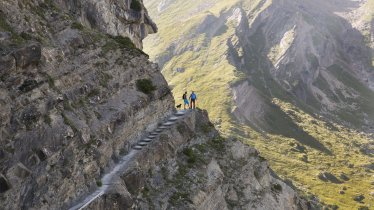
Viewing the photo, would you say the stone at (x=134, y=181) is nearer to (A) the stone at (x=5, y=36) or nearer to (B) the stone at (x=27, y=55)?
(B) the stone at (x=27, y=55)

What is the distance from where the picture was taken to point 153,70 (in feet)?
161

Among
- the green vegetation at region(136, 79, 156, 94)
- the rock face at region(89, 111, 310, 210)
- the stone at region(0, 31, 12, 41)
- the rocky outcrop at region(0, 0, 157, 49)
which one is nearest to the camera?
the stone at region(0, 31, 12, 41)

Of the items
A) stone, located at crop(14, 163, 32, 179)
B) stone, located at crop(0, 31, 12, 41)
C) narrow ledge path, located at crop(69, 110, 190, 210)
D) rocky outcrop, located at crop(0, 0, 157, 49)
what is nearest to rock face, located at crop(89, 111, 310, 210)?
narrow ledge path, located at crop(69, 110, 190, 210)

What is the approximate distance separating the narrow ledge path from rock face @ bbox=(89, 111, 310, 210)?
1.79 ft

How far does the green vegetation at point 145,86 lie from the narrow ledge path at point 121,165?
4174 millimetres

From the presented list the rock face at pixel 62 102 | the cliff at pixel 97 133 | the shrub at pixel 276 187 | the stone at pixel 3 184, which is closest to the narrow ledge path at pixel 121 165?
the cliff at pixel 97 133

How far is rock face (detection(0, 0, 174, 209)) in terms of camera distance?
30.0 meters

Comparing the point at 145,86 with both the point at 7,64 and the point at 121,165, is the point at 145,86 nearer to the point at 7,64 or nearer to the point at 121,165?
the point at 121,165

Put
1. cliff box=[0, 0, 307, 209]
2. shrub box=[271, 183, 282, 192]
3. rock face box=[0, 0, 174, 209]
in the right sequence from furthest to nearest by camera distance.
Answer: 1. shrub box=[271, 183, 282, 192]
2. cliff box=[0, 0, 307, 209]
3. rock face box=[0, 0, 174, 209]

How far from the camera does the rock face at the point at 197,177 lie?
38.7 meters

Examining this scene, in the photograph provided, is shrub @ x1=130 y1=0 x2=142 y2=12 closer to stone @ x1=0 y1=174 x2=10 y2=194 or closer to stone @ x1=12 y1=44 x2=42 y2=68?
stone @ x1=12 y1=44 x2=42 y2=68

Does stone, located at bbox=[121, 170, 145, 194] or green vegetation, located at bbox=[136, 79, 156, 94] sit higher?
green vegetation, located at bbox=[136, 79, 156, 94]

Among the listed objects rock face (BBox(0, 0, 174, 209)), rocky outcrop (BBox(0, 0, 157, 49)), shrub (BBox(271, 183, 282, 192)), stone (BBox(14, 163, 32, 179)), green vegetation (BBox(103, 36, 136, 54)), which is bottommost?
shrub (BBox(271, 183, 282, 192))

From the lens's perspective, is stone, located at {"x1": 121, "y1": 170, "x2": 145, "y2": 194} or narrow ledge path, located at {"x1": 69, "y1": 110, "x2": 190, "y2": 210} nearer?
narrow ledge path, located at {"x1": 69, "y1": 110, "x2": 190, "y2": 210}
